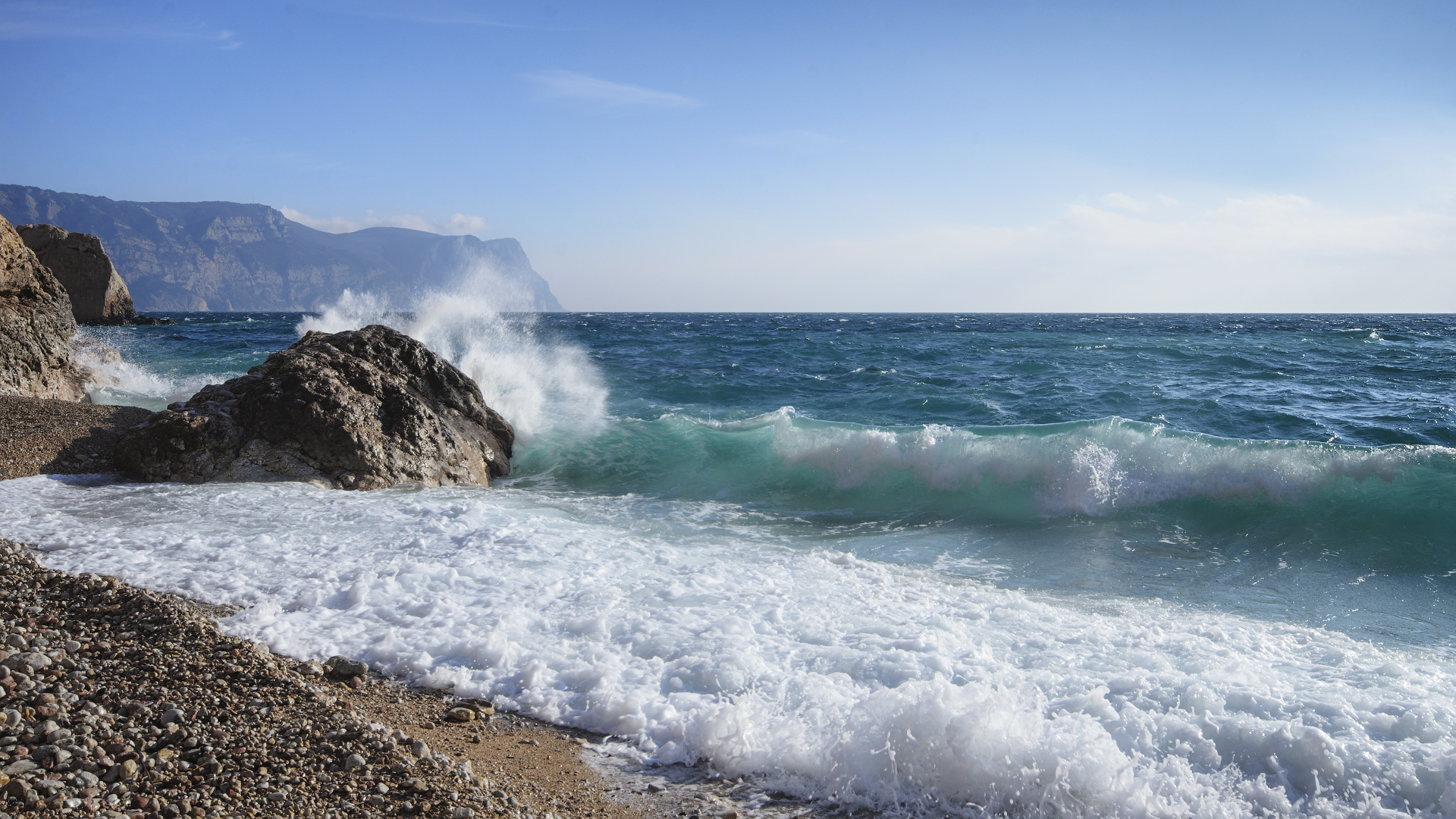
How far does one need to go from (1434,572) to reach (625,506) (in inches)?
289

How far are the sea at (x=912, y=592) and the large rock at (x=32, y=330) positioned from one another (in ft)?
4.90

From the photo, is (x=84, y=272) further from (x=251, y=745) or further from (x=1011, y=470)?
(x=251, y=745)

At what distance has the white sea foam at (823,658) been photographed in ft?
10.2

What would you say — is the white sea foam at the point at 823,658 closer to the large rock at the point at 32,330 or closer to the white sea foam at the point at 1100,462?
the white sea foam at the point at 1100,462

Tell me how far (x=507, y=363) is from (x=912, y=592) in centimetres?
1074

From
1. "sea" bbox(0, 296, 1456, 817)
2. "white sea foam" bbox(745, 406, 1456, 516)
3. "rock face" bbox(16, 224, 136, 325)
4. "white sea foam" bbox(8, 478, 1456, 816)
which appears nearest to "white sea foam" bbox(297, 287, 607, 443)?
"sea" bbox(0, 296, 1456, 817)

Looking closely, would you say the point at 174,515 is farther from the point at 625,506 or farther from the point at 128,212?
the point at 128,212

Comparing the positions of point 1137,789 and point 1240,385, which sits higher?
point 1240,385

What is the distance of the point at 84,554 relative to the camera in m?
5.06

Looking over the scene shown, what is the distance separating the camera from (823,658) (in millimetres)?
4086

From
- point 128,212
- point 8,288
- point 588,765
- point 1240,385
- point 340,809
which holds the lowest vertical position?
point 588,765

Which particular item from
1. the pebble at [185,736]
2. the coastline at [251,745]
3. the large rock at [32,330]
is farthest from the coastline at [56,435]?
the pebble at [185,736]

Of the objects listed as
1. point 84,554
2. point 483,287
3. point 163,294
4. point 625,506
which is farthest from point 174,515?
point 163,294

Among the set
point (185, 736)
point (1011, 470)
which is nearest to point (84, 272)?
point (1011, 470)
